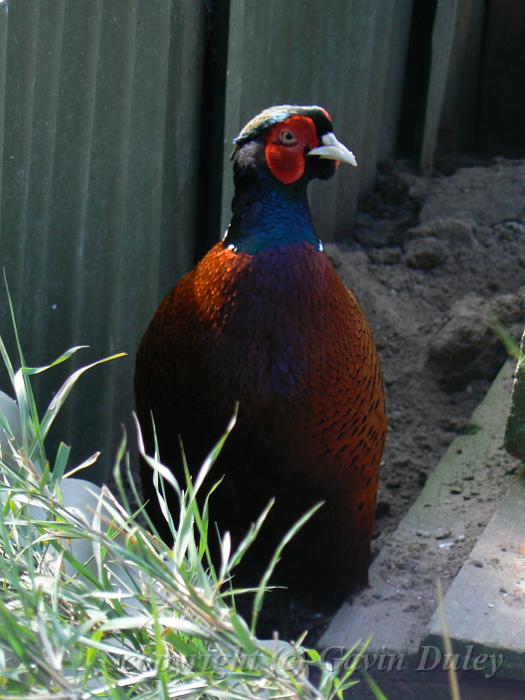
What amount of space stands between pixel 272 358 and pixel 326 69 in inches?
79.3

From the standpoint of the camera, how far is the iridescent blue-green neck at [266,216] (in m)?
3.10

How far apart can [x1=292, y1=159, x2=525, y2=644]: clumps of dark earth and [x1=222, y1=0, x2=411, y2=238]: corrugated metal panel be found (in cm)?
20

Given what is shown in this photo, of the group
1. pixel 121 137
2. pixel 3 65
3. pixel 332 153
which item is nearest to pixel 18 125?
pixel 3 65

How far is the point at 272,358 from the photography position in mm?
3014

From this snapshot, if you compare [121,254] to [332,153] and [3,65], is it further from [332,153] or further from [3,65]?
[332,153]

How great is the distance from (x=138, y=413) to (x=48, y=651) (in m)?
1.75

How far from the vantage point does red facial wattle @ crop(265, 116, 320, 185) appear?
10.0 ft

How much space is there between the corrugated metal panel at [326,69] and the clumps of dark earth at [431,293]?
196 mm

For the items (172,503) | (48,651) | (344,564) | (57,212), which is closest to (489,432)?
(344,564)

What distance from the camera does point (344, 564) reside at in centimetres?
332

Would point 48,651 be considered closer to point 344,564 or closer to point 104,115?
point 344,564

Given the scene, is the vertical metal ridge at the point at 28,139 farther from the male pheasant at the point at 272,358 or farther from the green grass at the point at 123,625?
the green grass at the point at 123,625

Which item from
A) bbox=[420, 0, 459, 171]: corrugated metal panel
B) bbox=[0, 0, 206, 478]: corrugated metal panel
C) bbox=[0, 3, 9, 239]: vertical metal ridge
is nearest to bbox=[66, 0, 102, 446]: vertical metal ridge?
bbox=[0, 0, 206, 478]: corrugated metal panel

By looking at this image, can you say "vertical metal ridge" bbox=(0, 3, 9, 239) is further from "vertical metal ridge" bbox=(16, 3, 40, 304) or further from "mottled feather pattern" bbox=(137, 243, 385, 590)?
"mottled feather pattern" bbox=(137, 243, 385, 590)
